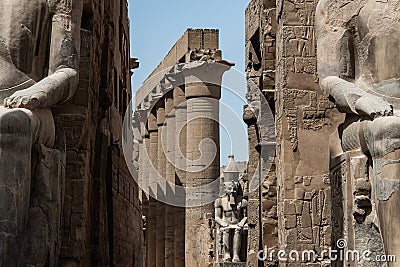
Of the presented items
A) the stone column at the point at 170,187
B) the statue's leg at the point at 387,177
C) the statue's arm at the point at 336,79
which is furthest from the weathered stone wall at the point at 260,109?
the stone column at the point at 170,187

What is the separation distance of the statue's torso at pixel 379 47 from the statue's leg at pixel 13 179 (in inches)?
89.9

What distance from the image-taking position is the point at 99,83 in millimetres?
9414

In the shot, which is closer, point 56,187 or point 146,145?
point 56,187

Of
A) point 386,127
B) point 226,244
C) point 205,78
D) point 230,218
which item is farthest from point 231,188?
point 386,127

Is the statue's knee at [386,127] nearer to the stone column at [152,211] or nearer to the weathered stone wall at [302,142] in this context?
the weathered stone wall at [302,142]

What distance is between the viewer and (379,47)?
19.5 ft

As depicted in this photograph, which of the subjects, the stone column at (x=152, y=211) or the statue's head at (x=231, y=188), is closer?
the statue's head at (x=231, y=188)

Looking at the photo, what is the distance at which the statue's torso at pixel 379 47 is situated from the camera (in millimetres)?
5863

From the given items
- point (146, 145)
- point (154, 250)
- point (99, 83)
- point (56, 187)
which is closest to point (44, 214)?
point (56, 187)

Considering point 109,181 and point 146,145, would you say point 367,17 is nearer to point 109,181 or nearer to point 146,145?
point 109,181

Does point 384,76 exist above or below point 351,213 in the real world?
above

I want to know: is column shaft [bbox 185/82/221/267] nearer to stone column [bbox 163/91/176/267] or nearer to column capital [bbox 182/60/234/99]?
column capital [bbox 182/60/234/99]

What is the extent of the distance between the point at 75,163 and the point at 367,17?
9.87 ft

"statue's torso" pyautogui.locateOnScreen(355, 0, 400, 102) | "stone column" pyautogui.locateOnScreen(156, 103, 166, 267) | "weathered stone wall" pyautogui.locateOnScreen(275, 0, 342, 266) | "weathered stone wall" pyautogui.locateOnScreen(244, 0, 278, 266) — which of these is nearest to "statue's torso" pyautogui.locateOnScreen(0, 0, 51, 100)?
"statue's torso" pyautogui.locateOnScreen(355, 0, 400, 102)
